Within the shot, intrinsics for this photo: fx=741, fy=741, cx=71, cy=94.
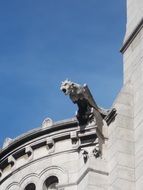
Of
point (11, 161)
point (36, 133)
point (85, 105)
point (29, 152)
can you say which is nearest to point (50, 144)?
point (36, 133)

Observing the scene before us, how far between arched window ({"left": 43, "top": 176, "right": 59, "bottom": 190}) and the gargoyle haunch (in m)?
2.85

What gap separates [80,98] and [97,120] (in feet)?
2.96

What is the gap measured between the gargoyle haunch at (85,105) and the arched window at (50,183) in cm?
285

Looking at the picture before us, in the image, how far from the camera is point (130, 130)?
75.5 feet

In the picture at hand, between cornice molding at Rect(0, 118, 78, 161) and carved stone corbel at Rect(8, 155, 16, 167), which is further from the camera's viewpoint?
carved stone corbel at Rect(8, 155, 16, 167)

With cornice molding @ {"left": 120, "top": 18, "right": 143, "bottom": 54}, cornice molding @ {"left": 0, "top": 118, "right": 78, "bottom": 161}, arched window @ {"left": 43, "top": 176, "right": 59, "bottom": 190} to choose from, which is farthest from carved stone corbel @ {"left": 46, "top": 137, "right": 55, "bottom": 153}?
cornice molding @ {"left": 120, "top": 18, "right": 143, "bottom": 54}

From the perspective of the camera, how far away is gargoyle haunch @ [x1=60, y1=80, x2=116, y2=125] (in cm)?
2372

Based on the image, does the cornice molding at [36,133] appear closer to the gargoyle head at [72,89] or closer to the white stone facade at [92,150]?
the white stone facade at [92,150]

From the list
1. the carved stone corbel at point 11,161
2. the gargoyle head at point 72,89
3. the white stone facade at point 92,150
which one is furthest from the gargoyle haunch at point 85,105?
the carved stone corbel at point 11,161

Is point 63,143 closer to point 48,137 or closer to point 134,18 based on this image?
point 48,137

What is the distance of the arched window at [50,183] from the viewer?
26348 millimetres

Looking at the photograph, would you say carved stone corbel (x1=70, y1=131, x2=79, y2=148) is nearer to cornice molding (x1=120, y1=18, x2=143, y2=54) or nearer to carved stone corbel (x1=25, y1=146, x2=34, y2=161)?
carved stone corbel (x1=25, y1=146, x2=34, y2=161)

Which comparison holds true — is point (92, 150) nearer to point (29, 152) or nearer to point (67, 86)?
point (67, 86)

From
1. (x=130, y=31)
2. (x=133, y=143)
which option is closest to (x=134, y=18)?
(x=130, y=31)
